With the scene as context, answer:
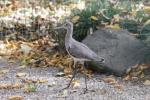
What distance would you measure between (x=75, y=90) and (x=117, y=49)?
1.56 m

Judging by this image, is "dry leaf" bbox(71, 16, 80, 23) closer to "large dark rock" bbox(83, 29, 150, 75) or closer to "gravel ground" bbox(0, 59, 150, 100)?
"large dark rock" bbox(83, 29, 150, 75)

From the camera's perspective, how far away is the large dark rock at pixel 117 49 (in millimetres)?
9117

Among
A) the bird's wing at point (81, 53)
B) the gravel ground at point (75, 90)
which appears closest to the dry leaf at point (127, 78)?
the gravel ground at point (75, 90)

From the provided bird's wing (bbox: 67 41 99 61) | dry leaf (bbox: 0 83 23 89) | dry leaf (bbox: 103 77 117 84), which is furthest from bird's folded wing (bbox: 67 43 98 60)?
dry leaf (bbox: 0 83 23 89)

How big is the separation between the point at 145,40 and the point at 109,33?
0.65 meters

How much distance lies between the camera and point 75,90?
26.6ft

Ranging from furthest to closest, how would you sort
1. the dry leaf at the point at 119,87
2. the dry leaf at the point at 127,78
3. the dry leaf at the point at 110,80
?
the dry leaf at the point at 127,78
the dry leaf at the point at 110,80
the dry leaf at the point at 119,87

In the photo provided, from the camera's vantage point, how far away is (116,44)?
9469 mm

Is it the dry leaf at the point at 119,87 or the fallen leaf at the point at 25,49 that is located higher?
A: the dry leaf at the point at 119,87

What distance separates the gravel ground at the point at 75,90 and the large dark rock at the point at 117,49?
226 mm

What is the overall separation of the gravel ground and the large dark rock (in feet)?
0.74

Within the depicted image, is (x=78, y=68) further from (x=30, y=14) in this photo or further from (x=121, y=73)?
(x=30, y=14)

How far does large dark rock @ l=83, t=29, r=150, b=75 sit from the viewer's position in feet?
29.9

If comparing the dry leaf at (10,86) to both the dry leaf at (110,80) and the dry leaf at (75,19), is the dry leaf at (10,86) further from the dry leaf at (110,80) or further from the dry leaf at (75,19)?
the dry leaf at (75,19)
